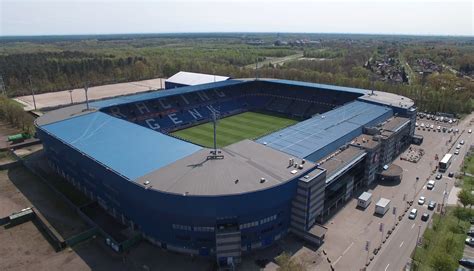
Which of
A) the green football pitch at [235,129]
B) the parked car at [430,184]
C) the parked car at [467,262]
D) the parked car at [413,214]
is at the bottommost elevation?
the parked car at [467,262]

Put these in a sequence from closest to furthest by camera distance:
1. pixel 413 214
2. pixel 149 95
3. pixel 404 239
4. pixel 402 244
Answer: pixel 402 244, pixel 404 239, pixel 413 214, pixel 149 95

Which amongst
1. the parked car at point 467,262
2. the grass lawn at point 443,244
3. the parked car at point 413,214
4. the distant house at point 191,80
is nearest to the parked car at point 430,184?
the grass lawn at point 443,244

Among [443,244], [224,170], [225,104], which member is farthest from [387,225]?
[225,104]

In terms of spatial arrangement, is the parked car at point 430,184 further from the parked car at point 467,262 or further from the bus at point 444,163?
the parked car at point 467,262

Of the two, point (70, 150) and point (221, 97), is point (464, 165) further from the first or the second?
point (70, 150)

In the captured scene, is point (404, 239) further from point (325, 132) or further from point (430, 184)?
point (325, 132)

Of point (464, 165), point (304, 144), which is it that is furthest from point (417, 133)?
point (304, 144)
